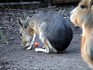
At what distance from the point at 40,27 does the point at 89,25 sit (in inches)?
98.8

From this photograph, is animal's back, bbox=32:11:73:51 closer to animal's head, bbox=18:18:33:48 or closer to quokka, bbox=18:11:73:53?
quokka, bbox=18:11:73:53

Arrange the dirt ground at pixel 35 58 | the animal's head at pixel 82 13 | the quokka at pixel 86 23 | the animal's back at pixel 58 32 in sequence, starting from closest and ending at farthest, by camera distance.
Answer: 1. the quokka at pixel 86 23
2. the animal's head at pixel 82 13
3. the dirt ground at pixel 35 58
4. the animal's back at pixel 58 32

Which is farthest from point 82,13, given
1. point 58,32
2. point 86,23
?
point 58,32

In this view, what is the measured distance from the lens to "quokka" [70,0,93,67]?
4703 mm

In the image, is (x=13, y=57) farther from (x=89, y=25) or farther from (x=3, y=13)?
(x=3, y=13)

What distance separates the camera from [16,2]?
1324cm

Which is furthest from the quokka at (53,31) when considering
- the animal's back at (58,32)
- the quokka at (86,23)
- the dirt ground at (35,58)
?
the quokka at (86,23)

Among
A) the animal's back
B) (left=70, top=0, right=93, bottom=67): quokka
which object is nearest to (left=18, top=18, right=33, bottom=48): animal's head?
the animal's back

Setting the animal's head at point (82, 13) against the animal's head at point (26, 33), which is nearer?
the animal's head at point (82, 13)

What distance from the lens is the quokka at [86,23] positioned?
470 cm

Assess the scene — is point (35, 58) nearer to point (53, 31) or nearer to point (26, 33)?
point (53, 31)

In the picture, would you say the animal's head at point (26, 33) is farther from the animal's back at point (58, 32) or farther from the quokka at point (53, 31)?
the animal's back at point (58, 32)

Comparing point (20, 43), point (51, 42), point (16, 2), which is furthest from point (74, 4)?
point (51, 42)

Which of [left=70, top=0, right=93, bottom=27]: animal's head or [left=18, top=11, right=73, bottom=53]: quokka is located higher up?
[left=70, top=0, right=93, bottom=27]: animal's head
